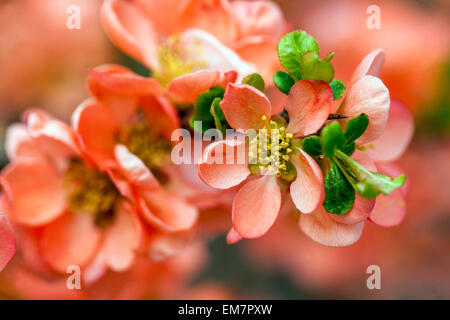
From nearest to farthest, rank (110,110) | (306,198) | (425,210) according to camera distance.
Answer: (306,198) < (110,110) < (425,210)

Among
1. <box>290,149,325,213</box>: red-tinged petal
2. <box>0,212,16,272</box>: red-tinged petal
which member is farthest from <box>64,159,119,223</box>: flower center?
<box>290,149,325,213</box>: red-tinged petal

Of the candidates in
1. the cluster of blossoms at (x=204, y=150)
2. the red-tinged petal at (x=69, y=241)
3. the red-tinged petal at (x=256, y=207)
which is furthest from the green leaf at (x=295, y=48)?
the red-tinged petal at (x=69, y=241)

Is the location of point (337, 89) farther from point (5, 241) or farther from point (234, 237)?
point (5, 241)

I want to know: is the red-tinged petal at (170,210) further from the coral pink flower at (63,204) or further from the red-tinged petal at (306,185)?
the red-tinged petal at (306,185)

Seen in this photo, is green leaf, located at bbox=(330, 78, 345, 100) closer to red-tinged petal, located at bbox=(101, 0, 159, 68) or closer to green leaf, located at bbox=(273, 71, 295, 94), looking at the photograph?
green leaf, located at bbox=(273, 71, 295, 94)
